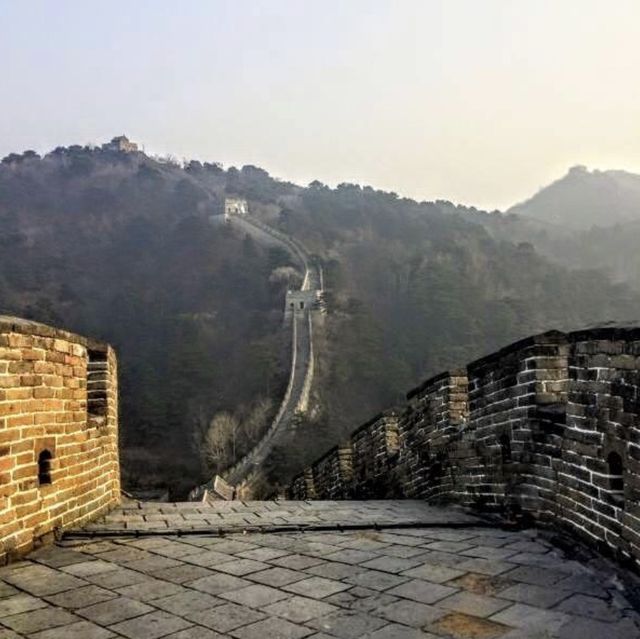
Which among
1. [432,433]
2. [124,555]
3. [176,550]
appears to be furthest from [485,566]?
[432,433]

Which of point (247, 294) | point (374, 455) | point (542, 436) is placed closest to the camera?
point (542, 436)

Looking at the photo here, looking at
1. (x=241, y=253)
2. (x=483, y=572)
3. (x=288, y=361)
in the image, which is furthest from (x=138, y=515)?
(x=241, y=253)

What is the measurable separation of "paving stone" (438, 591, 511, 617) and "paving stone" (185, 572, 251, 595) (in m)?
0.90

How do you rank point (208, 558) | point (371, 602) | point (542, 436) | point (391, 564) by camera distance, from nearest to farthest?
point (371, 602), point (391, 564), point (208, 558), point (542, 436)

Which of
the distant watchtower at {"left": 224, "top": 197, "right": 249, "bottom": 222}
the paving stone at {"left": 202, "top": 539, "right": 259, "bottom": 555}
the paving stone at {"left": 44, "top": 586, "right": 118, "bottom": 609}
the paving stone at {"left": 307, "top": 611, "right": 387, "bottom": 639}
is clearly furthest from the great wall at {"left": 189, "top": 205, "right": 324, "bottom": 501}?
the paving stone at {"left": 307, "top": 611, "right": 387, "bottom": 639}

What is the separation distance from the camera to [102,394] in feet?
17.3

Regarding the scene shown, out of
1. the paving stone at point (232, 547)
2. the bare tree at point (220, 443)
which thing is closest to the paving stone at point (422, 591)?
the paving stone at point (232, 547)

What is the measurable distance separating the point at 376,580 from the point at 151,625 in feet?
3.43

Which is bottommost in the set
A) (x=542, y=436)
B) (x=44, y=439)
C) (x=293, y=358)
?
(x=542, y=436)

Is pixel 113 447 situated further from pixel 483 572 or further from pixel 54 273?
pixel 54 273

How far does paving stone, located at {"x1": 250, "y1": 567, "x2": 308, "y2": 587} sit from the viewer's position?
3.08 meters

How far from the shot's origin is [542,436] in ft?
13.6

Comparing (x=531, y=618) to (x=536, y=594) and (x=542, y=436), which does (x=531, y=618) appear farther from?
(x=542, y=436)

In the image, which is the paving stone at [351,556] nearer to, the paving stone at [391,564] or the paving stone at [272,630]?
the paving stone at [391,564]
